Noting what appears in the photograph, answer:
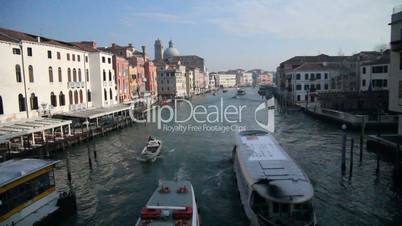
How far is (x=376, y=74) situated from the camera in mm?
51312

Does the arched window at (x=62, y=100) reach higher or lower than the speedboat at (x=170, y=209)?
higher

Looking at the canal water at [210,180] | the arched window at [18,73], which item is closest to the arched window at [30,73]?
the arched window at [18,73]

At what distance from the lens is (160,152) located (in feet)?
95.9

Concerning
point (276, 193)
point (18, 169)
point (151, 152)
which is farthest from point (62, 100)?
point (276, 193)

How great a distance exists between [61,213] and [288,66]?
72.4 metres

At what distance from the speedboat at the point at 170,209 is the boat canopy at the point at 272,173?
2849 millimetres

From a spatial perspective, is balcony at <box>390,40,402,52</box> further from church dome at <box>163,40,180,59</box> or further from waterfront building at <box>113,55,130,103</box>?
church dome at <box>163,40,180,59</box>

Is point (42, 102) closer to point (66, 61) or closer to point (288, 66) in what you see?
point (66, 61)

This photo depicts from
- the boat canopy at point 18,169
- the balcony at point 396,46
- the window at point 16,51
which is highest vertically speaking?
the window at point 16,51

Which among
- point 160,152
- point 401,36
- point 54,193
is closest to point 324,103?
point 401,36

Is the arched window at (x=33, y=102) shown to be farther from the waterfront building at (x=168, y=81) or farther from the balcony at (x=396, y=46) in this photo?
the waterfront building at (x=168, y=81)

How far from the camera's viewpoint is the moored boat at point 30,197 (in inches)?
533

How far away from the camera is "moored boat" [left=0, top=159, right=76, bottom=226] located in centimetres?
1355

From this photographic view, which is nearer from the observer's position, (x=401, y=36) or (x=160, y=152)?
(x=401, y=36)
